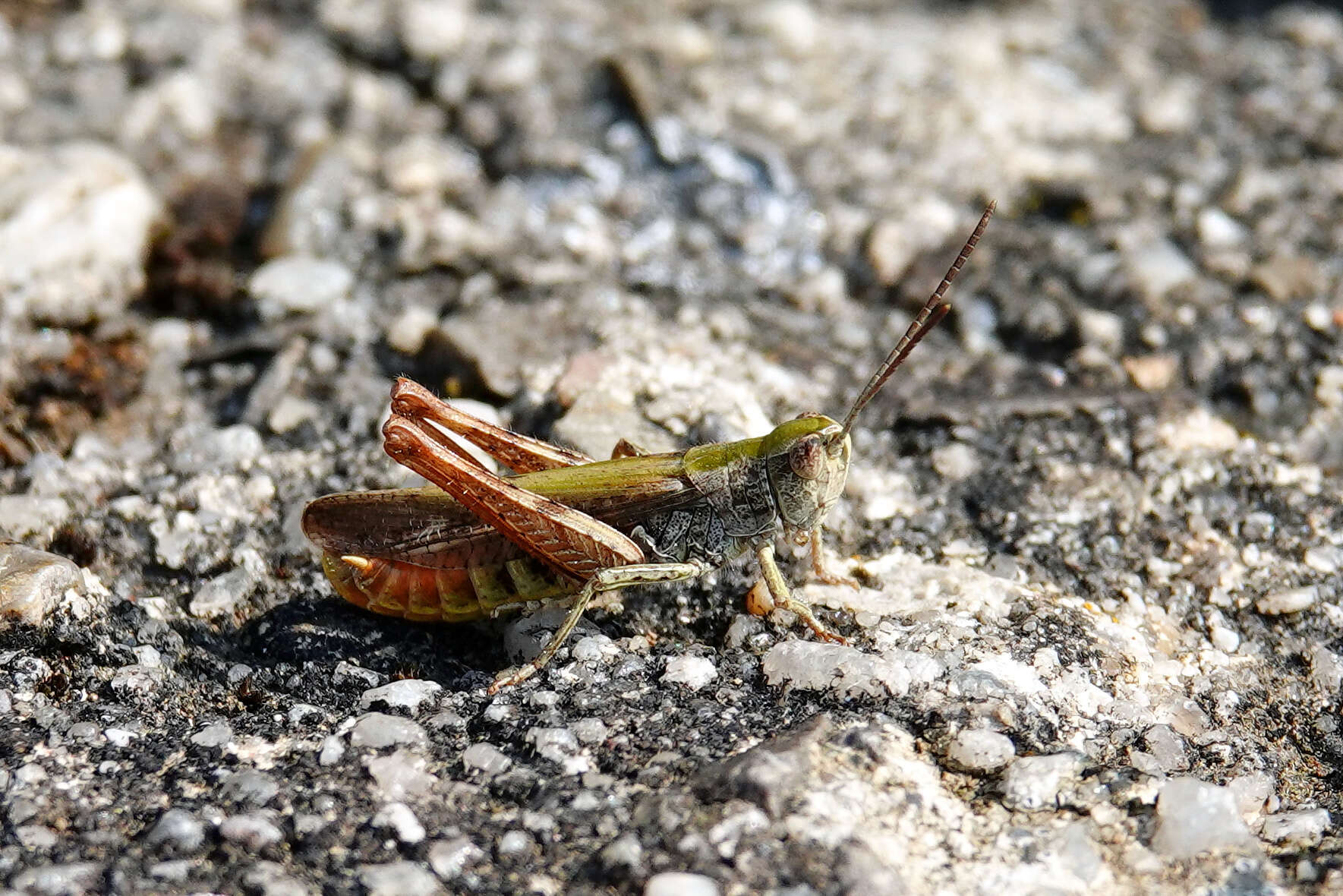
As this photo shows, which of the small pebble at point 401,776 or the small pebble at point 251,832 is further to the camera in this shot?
the small pebble at point 401,776

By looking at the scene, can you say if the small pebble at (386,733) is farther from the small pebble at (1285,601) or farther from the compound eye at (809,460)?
the small pebble at (1285,601)

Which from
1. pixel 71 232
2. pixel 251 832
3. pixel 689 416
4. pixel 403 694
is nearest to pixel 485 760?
pixel 403 694

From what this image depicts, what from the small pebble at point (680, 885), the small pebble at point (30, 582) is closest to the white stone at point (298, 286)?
the small pebble at point (30, 582)

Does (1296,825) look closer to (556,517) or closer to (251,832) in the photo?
(556,517)

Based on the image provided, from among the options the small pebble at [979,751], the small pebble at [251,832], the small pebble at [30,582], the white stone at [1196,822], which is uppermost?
the small pebble at [30,582]

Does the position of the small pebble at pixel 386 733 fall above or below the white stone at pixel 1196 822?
above

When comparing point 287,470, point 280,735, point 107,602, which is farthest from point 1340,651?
point 107,602

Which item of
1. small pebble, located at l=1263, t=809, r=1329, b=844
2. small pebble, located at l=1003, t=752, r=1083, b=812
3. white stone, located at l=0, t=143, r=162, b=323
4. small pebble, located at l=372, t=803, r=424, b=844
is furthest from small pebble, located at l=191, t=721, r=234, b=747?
small pebble, located at l=1263, t=809, r=1329, b=844

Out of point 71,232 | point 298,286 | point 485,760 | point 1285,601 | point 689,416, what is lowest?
point 1285,601
